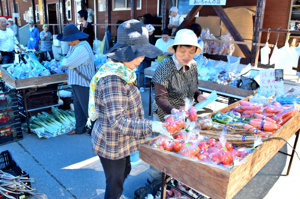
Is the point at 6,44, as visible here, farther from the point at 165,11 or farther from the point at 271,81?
the point at 271,81

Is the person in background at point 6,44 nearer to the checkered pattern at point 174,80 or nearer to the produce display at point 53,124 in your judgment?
the produce display at point 53,124

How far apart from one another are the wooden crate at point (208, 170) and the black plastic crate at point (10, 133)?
3.10 meters

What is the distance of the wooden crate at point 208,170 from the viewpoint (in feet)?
4.38

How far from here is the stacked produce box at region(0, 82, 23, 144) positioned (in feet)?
12.3

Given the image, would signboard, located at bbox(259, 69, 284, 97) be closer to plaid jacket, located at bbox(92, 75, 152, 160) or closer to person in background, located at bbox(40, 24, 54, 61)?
plaid jacket, located at bbox(92, 75, 152, 160)

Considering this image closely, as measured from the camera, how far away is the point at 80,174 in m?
3.09

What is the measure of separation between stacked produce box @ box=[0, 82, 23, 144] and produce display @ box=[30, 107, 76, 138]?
1.28 feet

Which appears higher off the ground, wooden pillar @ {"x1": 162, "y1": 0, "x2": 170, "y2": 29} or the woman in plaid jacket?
wooden pillar @ {"x1": 162, "y1": 0, "x2": 170, "y2": 29}

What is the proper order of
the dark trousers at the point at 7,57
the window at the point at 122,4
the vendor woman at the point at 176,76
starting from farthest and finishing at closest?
1. the window at the point at 122,4
2. the dark trousers at the point at 7,57
3. the vendor woman at the point at 176,76

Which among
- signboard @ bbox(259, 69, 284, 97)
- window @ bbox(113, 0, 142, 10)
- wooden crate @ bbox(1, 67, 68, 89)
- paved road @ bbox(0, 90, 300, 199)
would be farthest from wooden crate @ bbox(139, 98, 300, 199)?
window @ bbox(113, 0, 142, 10)

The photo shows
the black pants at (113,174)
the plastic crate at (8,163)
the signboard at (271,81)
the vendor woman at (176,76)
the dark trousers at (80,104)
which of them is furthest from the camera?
the dark trousers at (80,104)

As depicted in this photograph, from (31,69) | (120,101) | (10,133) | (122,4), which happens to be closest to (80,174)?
(10,133)

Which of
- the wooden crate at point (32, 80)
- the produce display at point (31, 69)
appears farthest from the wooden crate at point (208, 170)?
the produce display at point (31, 69)

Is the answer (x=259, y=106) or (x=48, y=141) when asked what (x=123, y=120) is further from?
(x=48, y=141)
